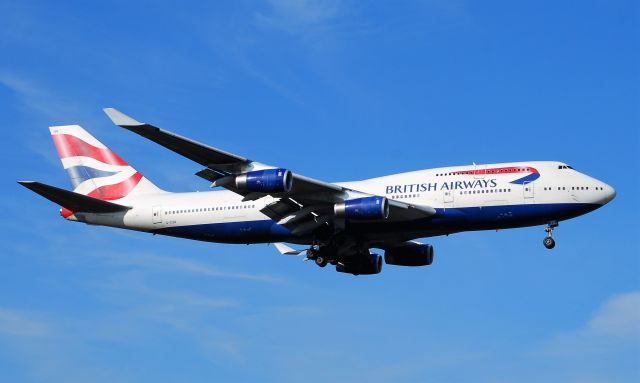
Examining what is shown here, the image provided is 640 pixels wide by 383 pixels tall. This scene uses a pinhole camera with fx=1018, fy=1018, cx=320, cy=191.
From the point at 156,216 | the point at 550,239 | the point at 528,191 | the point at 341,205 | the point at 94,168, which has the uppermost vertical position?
the point at 94,168

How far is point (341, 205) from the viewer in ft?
151

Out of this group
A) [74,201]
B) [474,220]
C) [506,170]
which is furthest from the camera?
[74,201]

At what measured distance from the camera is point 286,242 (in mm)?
50344

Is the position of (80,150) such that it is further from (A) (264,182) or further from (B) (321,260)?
(A) (264,182)

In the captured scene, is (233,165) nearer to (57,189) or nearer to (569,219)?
(57,189)

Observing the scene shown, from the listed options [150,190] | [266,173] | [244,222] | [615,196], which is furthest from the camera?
[150,190]

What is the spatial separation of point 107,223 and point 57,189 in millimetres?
4705

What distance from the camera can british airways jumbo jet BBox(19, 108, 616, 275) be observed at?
146 ft

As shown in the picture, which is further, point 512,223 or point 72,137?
point 72,137

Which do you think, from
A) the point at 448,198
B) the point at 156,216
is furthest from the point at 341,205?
the point at 156,216

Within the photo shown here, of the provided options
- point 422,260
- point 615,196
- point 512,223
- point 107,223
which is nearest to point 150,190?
point 107,223

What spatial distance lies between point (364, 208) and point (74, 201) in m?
15.1

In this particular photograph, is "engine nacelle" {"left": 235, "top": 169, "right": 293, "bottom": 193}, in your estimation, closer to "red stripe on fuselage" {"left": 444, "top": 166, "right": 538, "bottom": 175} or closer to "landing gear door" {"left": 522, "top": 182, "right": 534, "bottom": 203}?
"red stripe on fuselage" {"left": 444, "top": 166, "right": 538, "bottom": 175}

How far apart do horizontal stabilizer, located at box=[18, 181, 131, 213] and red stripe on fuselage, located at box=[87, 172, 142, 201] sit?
1925 mm
